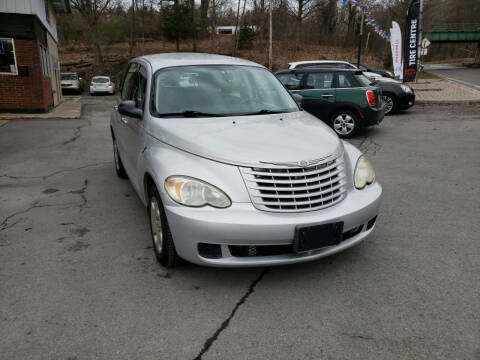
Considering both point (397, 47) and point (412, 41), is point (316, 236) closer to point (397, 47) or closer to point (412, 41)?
point (412, 41)

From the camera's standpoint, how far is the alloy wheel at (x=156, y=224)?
339 centimetres

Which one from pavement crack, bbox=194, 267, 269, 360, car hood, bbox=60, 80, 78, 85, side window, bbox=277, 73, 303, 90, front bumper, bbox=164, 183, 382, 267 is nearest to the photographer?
pavement crack, bbox=194, 267, 269, 360

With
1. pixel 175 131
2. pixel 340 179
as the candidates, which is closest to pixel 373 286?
pixel 340 179

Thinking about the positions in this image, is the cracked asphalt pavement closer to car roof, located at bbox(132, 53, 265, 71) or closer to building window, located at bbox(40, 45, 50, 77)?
car roof, located at bbox(132, 53, 265, 71)

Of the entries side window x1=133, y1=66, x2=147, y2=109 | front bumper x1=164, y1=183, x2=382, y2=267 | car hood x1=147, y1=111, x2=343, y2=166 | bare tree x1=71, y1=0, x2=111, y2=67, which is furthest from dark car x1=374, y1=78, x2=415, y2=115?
bare tree x1=71, y1=0, x2=111, y2=67

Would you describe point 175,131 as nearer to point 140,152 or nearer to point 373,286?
point 140,152

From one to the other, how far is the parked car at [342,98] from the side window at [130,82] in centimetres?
531

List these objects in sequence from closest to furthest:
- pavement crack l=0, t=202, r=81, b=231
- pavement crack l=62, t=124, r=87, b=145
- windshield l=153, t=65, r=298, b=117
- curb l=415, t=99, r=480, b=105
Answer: windshield l=153, t=65, r=298, b=117
pavement crack l=0, t=202, r=81, b=231
pavement crack l=62, t=124, r=87, b=145
curb l=415, t=99, r=480, b=105

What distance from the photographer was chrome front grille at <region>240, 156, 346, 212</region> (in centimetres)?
296

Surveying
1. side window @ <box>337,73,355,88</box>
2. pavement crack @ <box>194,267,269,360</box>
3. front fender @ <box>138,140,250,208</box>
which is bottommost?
pavement crack @ <box>194,267,269,360</box>

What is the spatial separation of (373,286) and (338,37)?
4892 centimetres

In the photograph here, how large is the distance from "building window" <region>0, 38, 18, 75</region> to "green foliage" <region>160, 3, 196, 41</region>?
26.2 m

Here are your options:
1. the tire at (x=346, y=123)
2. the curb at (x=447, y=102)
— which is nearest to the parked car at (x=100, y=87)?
the curb at (x=447, y=102)

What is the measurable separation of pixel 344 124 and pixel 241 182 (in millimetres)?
7079
